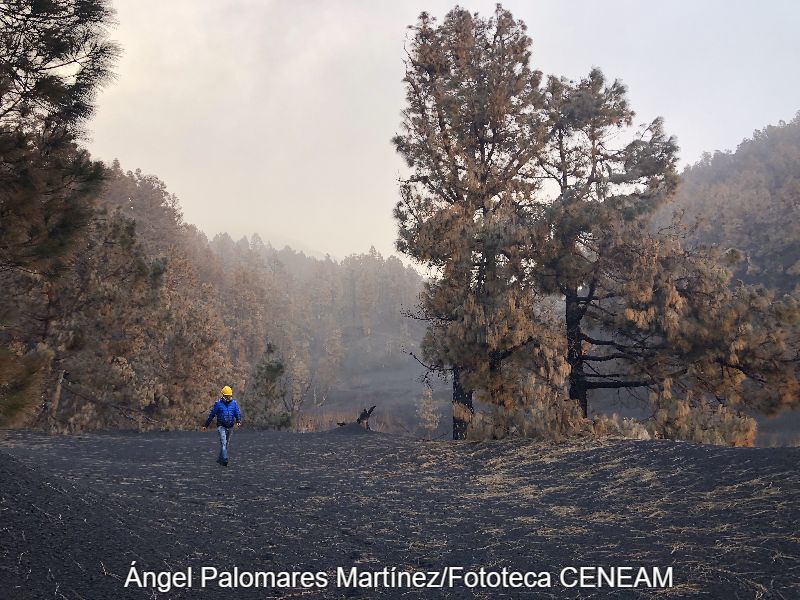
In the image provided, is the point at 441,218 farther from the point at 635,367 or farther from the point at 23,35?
the point at 23,35

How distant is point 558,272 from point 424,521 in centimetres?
740

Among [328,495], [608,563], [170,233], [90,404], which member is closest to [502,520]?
[608,563]

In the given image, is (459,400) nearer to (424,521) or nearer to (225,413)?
(225,413)

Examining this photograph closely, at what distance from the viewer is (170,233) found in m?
40.6

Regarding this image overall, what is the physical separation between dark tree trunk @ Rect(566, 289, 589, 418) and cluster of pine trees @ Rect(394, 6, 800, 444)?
46 mm

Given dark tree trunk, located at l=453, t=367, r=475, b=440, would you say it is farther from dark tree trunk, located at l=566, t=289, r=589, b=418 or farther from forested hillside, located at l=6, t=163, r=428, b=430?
forested hillside, located at l=6, t=163, r=428, b=430

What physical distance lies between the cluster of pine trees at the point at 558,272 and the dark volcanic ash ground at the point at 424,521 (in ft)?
8.85

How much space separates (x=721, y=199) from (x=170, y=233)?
53023 millimetres

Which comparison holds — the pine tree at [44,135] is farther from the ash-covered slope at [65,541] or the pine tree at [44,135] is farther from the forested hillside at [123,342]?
the ash-covered slope at [65,541]

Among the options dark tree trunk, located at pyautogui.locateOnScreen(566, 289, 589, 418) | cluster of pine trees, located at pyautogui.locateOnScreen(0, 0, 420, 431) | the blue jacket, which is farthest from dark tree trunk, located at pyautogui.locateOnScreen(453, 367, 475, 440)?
cluster of pine trees, located at pyautogui.locateOnScreen(0, 0, 420, 431)

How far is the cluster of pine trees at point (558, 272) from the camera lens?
33.6 ft

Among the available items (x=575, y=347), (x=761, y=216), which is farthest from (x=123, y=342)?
(x=761, y=216)

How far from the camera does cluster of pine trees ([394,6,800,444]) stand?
1023 centimetres

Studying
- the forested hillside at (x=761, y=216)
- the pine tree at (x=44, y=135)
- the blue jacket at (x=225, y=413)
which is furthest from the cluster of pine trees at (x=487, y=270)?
the forested hillside at (x=761, y=216)
